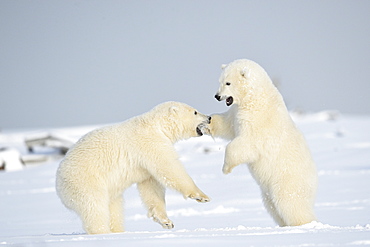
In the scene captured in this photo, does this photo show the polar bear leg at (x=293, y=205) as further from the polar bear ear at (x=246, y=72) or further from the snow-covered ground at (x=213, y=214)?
the polar bear ear at (x=246, y=72)

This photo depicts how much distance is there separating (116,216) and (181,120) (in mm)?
1392

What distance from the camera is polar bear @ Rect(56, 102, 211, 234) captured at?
5.89 meters

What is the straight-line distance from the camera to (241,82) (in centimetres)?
667

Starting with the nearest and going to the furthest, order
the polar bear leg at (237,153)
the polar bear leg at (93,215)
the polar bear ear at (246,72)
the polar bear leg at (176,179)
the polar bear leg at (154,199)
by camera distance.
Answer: the polar bear leg at (93,215) → the polar bear leg at (176,179) → the polar bear leg at (237,153) → the polar bear leg at (154,199) → the polar bear ear at (246,72)

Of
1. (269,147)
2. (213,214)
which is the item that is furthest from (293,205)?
(213,214)

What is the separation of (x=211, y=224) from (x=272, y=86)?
2412 mm

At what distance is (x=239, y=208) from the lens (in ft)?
31.4

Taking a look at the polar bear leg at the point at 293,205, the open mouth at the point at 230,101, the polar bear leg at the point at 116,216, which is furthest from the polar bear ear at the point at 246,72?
the polar bear leg at the point at 116,216

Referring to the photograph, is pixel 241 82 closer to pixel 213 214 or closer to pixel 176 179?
pixel 176 179

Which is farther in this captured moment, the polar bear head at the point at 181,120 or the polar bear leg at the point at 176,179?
the polar bear head at the point at 181,120

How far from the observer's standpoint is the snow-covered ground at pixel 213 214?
14.7 feet

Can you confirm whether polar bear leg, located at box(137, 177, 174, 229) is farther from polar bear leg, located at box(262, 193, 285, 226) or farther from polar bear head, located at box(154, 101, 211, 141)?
polar bear leg, located at box(262, 193, 285, 226)

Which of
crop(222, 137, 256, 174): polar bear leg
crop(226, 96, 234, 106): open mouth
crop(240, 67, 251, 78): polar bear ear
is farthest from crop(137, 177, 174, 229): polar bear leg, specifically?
crop(240, 67, 251, 78): polar bear ear

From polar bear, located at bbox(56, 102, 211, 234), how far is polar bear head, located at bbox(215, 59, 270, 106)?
53 cm
